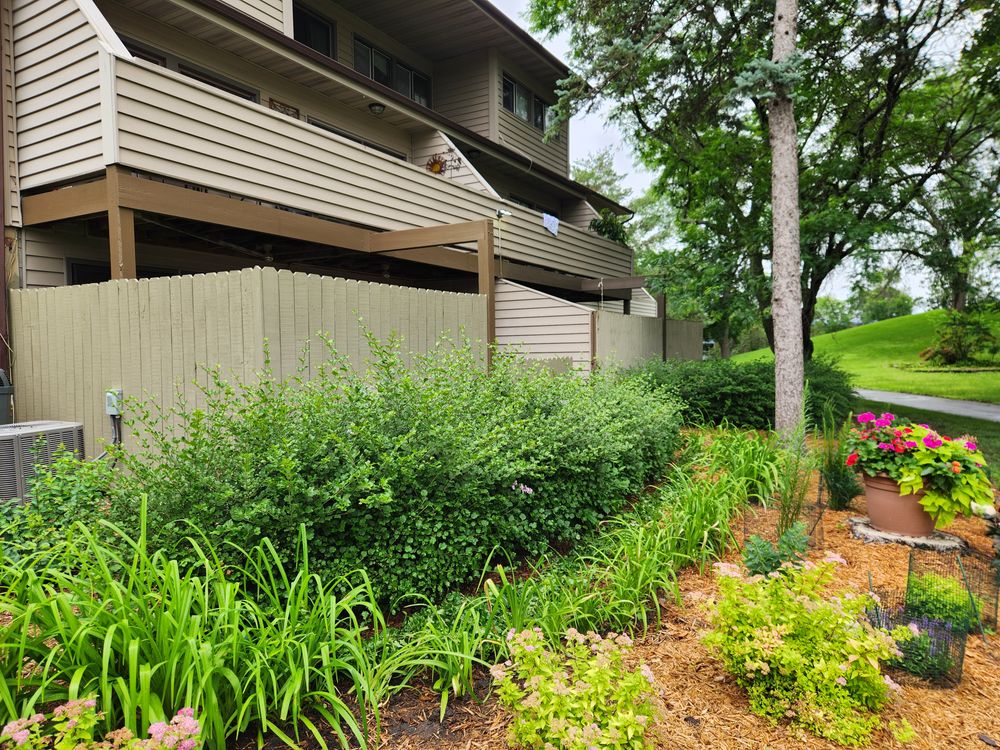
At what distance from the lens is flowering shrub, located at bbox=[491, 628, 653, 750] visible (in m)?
1.89

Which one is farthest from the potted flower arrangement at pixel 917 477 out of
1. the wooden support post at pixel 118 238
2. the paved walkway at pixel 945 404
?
the paved walkway at pixel 945 404

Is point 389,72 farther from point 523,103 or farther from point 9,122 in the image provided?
point 9,122

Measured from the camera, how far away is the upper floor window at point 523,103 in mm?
14719

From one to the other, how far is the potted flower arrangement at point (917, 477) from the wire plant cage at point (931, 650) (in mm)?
1697

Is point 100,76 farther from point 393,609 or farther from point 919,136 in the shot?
point 919,136

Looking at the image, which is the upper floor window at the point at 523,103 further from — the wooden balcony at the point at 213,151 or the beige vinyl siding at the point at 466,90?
the wooden balcony at the point at 213,151

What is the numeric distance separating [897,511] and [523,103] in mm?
13764

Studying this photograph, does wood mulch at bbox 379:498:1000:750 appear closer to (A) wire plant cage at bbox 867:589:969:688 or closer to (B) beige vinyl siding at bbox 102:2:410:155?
(A) wire plant cage at bbox 867:589:969:688

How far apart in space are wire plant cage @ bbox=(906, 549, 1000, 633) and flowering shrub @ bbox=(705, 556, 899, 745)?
535 millimetres

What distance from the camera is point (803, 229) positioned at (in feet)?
34.4

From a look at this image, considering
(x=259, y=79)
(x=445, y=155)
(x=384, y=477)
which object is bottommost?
(x=384, y=477)

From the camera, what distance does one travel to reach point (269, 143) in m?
7.24

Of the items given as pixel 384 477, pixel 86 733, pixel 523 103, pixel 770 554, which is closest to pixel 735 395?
pixel 770 554

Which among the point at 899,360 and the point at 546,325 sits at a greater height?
the point at 546,325
